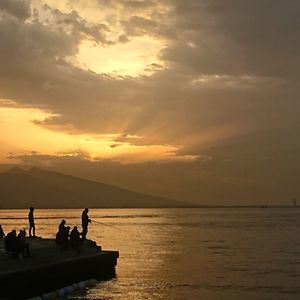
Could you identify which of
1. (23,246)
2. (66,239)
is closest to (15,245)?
(23,246)

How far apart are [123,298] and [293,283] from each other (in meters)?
10.4

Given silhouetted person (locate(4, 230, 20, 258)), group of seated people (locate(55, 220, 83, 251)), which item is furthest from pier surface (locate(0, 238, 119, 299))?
group of seated people (locate(55, 220, 83, 251))

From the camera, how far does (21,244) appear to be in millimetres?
23609

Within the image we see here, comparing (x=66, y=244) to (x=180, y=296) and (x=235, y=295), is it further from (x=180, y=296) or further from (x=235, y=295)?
(x=235, y=295)

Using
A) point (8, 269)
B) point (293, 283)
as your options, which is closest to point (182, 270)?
point (293, 283)

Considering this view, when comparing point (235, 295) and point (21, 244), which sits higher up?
point (21, 244)

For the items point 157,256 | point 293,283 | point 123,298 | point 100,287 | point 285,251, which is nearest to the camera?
point 123,298

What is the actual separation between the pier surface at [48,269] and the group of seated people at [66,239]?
37 cm

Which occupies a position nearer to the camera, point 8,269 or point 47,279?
point 8,269

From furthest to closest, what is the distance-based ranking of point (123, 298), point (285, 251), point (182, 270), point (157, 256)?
1. point (285, 251)
2. point (157, 256)
3. point (182, 270)
4. point (123, 298)

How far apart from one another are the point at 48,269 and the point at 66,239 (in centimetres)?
416

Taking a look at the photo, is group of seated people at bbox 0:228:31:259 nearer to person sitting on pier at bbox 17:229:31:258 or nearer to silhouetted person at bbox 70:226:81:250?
person sitting on pier at bbox 17:229:31:258

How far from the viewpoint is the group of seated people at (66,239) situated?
2861 centimetres

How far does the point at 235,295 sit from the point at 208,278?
6.14 meters
